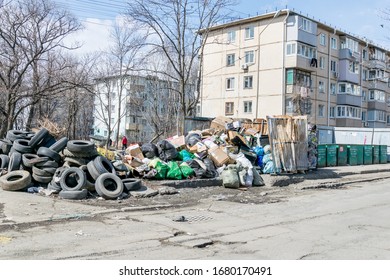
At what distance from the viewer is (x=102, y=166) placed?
38.9 feet

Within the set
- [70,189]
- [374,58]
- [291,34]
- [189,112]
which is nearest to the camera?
[70,189]

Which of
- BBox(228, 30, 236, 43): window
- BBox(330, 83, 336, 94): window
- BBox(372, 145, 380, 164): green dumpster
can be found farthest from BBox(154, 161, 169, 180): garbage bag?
BBox(330, 83, 336, 94): window

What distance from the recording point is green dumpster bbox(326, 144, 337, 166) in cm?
2350

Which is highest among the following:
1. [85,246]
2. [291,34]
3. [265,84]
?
[291,34]

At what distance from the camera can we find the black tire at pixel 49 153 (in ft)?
39.4

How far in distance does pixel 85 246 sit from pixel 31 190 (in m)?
5.58

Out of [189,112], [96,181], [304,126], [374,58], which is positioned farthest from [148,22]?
[374,58]

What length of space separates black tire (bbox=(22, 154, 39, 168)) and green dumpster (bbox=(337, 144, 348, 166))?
17.6 metres

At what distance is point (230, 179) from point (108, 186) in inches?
166

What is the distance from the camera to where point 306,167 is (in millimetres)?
17844

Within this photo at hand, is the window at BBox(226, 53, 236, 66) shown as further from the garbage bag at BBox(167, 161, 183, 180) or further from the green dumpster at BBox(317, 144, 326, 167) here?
the garbage bag at BBox(167, 161, 183, 180)

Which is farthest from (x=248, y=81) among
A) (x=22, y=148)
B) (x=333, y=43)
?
(x=22, y=148)

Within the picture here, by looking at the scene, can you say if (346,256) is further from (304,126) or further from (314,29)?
(314,29)

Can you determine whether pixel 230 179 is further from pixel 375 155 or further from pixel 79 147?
pixel 375 155
